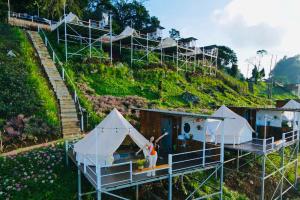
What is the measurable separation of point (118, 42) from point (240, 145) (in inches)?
1238

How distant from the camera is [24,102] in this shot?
21.1m

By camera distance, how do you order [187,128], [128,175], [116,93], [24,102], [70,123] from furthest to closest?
[116,93] < [24,102] < [70,123] < [187,128] < [128,175]

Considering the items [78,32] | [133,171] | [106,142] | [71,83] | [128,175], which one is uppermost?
[78,32]

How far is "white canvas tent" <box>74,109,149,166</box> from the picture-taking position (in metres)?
12.8

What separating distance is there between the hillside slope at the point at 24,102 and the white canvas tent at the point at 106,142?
6.52 meters

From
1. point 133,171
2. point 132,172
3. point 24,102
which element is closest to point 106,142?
point 133,171

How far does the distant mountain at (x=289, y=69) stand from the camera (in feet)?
478

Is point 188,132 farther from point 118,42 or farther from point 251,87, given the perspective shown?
point 251,87

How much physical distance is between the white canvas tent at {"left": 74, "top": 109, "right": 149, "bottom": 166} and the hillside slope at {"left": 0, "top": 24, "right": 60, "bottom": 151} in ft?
21.4

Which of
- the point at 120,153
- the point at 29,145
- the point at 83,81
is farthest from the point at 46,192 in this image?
the point at 83,81

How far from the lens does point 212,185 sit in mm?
17578

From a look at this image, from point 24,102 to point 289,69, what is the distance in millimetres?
164462

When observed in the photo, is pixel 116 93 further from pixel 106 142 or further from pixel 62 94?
pixel 106 142

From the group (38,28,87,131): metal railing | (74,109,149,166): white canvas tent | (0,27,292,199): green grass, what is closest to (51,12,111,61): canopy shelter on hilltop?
(0,27,292,199): green grass
